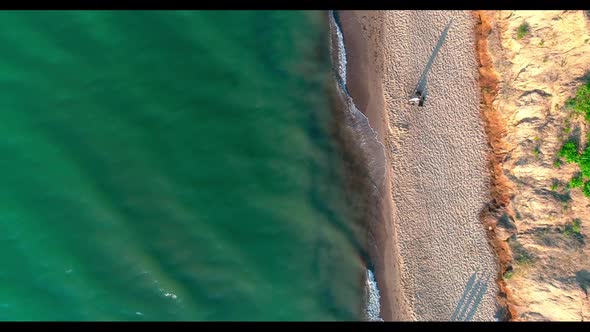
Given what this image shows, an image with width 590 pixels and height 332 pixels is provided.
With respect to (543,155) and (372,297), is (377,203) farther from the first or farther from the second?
(543,155)

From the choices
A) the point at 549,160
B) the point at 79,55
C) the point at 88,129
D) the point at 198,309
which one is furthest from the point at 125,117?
the point at 549,160

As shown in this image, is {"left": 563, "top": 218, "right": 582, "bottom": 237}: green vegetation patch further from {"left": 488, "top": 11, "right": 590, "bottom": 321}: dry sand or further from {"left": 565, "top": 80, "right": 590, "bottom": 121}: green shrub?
{"left": 565, "top": 80, "right": 590, "bottom": 121}: green shrub

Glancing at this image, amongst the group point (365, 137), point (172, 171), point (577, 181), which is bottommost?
point (577, 181)

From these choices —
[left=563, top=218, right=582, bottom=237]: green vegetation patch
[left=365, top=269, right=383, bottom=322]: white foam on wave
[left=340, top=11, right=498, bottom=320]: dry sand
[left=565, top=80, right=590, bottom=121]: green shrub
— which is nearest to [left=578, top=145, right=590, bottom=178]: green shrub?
[left=565, top=80, right=590, bottom=121]: green shrub

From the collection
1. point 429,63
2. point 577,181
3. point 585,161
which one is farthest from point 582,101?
point 429,63

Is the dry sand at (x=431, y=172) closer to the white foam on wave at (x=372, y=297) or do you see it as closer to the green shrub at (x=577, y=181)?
the white foam on wave at (x=372, y=297)

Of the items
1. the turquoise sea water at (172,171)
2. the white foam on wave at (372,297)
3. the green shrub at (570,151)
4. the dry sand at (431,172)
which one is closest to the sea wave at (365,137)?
the white foam on wave at (372,297)

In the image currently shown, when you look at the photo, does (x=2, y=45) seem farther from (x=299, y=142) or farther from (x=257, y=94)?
(x=299, y=142)
